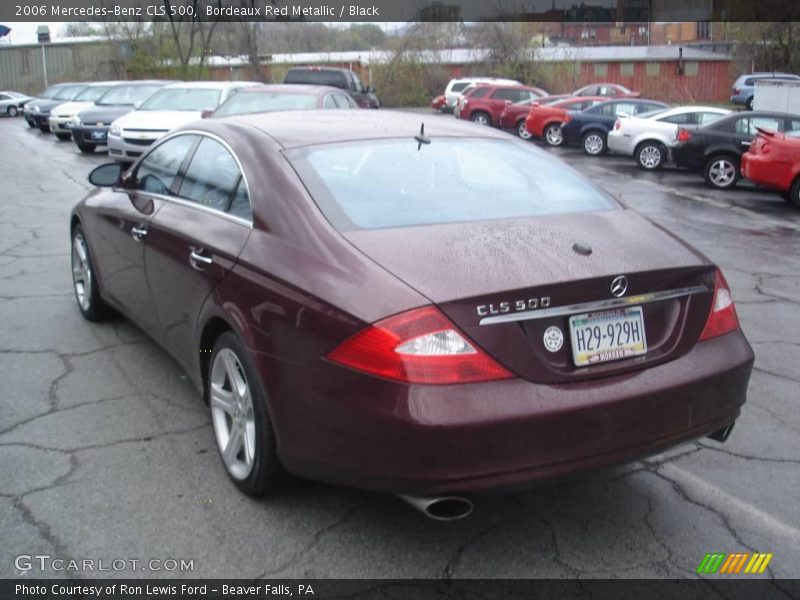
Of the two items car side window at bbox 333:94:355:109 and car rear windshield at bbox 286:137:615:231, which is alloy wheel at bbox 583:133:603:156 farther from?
car rear windshield at bbox 286:137:615:231

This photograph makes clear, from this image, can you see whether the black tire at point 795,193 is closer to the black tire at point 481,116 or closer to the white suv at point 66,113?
the black tire at point 481,116

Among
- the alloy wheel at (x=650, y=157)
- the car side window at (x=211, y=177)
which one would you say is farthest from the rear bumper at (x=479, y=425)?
the alloy wheel at (x=650, y=157)

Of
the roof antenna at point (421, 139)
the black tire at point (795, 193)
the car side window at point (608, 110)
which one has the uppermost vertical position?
the roof antenna at point (421, 139)

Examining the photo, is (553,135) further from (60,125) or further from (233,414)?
(233,414)

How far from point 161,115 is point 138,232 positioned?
40.2ft

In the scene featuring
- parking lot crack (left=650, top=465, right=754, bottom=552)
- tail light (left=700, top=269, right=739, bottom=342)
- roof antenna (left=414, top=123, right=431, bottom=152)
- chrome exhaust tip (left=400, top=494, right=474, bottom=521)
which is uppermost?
roof antenna (left=414, top=123, right=431, bottom=152)

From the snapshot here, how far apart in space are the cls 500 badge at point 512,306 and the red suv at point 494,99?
26.7m

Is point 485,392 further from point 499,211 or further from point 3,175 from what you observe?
point 3,175

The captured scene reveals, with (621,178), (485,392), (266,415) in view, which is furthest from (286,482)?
(621,178)

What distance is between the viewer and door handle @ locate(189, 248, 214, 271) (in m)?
3.81

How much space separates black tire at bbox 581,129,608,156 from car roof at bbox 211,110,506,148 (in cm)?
1824

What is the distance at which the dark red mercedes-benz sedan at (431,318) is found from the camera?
2.82m

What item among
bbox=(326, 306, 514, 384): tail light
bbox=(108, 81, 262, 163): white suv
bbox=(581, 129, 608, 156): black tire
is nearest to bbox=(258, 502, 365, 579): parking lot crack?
bbox=(326, 306, 514, 384): tail light

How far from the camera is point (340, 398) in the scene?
2.93 meters
